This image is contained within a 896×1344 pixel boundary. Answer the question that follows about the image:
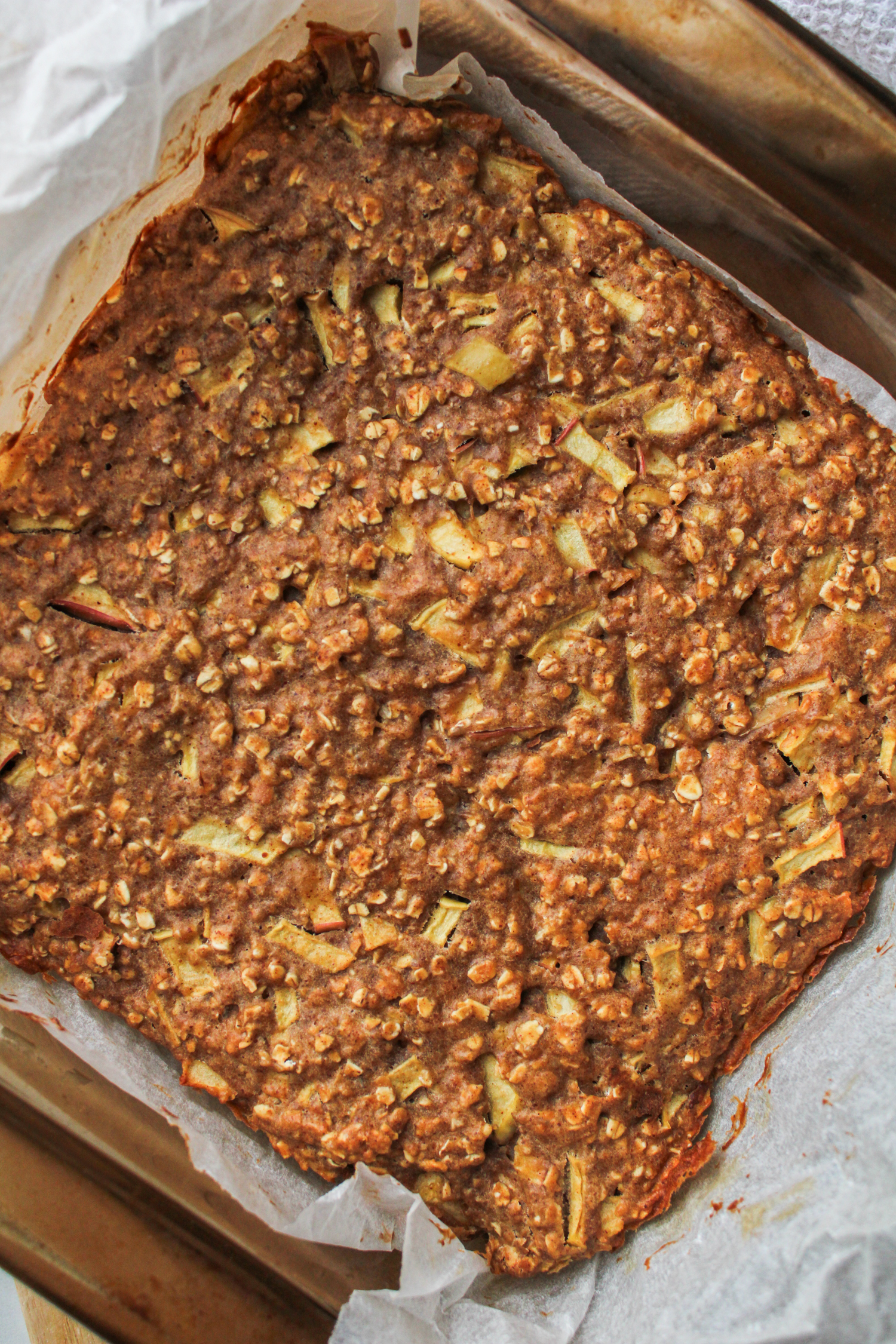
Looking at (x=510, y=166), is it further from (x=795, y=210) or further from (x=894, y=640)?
(x=894, y=640)

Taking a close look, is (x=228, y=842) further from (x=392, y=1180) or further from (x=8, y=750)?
(x=392, y=1180)

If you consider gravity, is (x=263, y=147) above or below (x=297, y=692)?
above

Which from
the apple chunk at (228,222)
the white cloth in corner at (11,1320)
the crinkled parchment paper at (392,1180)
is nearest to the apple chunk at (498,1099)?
the crinkled parchment paper at (392,1180)

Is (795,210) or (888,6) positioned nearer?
(795,210)

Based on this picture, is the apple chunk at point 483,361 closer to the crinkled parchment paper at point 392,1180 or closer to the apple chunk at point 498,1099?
the crinkled parchment paper at point 392,1180

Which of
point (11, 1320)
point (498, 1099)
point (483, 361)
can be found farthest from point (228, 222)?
point (11, 1320)

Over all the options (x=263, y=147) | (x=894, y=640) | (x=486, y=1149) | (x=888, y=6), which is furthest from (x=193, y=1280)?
(x=888, y=6)
